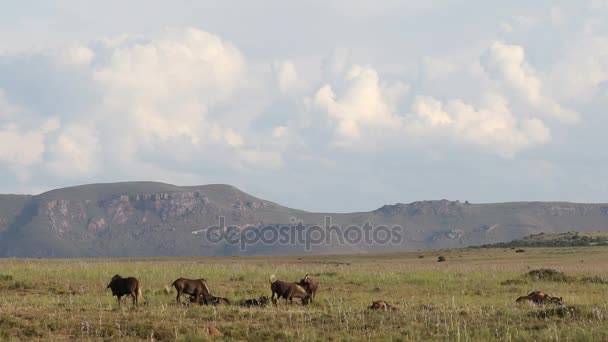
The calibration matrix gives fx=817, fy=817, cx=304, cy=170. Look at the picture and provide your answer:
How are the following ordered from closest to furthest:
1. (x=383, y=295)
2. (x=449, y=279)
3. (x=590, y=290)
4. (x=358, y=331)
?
(x=358, y=331)
(x=383, y=295)
(x=590, y=290)
(x=449, y=279)

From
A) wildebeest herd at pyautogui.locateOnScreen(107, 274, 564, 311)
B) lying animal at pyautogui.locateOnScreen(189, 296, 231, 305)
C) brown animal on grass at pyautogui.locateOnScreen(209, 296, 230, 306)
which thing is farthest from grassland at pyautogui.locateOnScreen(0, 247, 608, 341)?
brown animal on grass at pyautogui.locateOnScreen(209, 296, 230, 306)

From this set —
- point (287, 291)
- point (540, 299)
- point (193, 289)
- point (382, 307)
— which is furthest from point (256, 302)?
point (540, 299)

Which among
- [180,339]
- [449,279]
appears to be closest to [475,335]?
[180,339]

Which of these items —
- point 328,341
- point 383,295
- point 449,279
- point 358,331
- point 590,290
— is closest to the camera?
point 328,341

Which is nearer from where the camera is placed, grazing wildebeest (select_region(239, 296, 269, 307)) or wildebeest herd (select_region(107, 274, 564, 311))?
wildebeest herd (select_region(107, 274, 564, 311))

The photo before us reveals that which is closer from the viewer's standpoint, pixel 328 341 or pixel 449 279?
pixel 328 341

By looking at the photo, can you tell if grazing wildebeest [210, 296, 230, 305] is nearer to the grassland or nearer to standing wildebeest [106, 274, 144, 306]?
the grassland

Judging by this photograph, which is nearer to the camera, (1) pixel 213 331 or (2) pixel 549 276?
(1) pixel 213 331

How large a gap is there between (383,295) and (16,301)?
1275 cm

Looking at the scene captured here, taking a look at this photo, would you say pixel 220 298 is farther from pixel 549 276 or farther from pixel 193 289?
pixel 549 276

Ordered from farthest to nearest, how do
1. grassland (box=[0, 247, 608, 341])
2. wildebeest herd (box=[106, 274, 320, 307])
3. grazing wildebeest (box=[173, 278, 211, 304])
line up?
1. grazing wildebeest (box=[173, 278, 211, 304])
2. wildebeest herd (box=[106, 274, 320, 307])
3. grassland (box=[0, 247, 608, 341])

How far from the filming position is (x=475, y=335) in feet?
62.5

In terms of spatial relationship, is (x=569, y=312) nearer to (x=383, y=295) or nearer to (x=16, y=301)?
(x=383, y=295)

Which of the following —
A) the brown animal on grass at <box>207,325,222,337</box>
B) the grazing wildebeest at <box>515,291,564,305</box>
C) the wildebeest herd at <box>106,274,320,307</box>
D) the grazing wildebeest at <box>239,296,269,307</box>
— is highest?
the wildebeest herd at <box>106,274,320,307</box>
